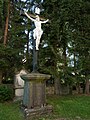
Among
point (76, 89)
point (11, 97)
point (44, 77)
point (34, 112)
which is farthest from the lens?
point (76, 89)

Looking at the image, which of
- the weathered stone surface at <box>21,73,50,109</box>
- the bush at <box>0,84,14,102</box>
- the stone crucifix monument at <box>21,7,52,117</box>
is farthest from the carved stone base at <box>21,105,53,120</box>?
the bush at <box>0,84,14,102</box>

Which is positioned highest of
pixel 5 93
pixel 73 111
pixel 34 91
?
pixel 34 91

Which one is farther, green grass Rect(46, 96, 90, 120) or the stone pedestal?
the stone pedestal

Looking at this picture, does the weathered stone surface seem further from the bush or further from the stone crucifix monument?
the bush

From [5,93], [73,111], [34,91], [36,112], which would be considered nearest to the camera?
[36,112]

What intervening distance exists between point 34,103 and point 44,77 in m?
0.95

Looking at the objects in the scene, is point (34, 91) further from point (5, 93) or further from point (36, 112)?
point (5, 93)

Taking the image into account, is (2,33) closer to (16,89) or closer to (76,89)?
(16,89)

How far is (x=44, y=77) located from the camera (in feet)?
27.3

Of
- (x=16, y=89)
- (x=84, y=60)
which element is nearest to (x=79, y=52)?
(x=84, y=60)

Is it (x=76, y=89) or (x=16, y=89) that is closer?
(x=16, y=89)

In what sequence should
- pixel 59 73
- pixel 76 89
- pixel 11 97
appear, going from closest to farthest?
pixel 11 97 → pixel 59 73 → pixel 76 89

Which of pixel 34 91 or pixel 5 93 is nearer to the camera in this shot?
pixel 34 91

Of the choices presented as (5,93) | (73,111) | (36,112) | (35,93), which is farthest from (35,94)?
Answer: (5,93)
